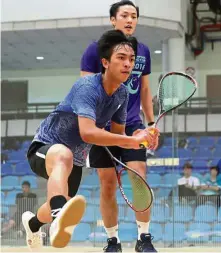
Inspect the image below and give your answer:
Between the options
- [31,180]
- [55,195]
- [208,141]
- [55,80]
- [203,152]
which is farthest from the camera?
[55,80]

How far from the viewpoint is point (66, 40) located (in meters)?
11.7

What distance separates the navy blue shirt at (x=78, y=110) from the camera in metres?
3.02

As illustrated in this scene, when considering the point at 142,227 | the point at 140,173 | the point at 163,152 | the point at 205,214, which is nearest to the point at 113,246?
the point at 142,227

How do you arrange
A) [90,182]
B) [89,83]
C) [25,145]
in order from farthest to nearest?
[25,145]
[90,182]
[89,83]

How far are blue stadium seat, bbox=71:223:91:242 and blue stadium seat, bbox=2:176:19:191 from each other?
1115 millimetres

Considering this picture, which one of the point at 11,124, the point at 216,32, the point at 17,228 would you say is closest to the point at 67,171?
the point at 17,228

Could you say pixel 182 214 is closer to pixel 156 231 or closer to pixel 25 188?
pixel 156 231

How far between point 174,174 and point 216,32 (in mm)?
9078

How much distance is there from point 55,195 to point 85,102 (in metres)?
0.48

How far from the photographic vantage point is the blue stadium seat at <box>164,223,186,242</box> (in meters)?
6.02

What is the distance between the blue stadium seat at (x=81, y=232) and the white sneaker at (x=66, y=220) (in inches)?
129

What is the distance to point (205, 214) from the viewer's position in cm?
612

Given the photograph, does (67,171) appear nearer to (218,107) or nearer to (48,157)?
(48,157)

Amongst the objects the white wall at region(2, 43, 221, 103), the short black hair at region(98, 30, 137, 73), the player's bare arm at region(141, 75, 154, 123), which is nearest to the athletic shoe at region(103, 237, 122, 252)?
the player's bare arm at region(141, 75, 154, 123)
